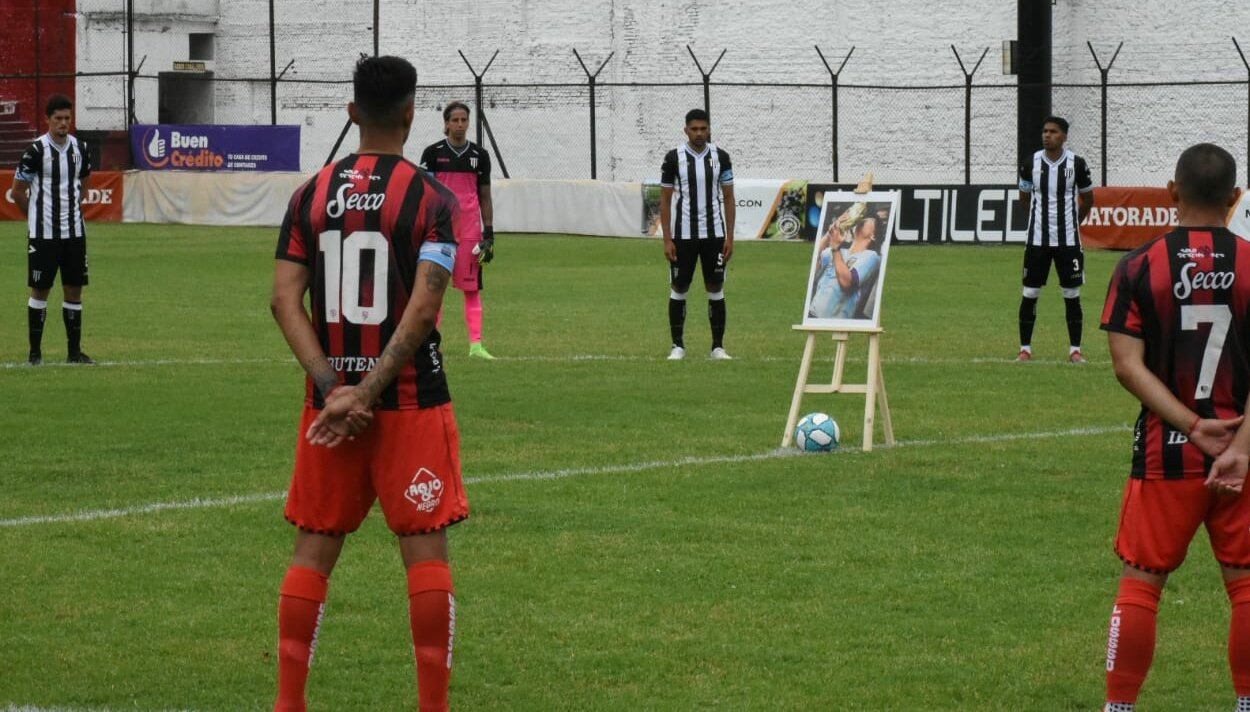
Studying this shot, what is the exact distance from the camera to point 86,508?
9.16 meters

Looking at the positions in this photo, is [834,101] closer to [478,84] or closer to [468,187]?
[478,84]

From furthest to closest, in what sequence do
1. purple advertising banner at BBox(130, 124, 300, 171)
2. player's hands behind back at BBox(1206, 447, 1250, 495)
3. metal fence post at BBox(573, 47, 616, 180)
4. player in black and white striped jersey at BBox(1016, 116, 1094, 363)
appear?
1. purple advertising banner at BBox(130, 124, 300, 171)
2. metal fence post at BBox(573, 47, 616, 180)
3. player in black and white striped jersey at BBox(1016, 116, 1094, 363)
4. player's hands behind back at BBox(1206, 447, 1250, 495)

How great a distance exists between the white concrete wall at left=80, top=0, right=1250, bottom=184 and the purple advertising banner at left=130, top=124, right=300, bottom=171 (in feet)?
13.6

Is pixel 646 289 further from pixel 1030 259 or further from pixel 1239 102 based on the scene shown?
pixel 1239 102

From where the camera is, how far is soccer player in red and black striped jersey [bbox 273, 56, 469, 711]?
5.23 metres

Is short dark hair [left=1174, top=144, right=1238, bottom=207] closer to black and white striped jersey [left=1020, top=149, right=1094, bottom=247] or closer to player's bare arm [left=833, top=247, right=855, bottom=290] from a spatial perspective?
player's bare arm [left=833, top=247, right=855, bottom=290]

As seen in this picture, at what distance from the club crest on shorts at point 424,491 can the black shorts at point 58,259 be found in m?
10.6

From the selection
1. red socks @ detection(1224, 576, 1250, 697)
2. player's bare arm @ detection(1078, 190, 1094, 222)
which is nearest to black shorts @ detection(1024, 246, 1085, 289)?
player's bare arm @ detection(1078, 190, 1094, 222)

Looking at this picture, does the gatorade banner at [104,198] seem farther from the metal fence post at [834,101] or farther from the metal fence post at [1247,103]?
the metal fence post at [1247,103]

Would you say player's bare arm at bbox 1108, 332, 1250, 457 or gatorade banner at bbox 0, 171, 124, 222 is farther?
gatorade banner at bbox 0, 171, 124, 222

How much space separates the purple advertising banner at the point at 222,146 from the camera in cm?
3969

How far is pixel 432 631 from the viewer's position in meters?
5.25

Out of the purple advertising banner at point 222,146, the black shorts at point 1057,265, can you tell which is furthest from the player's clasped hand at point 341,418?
the purple advertising banner at point 222,146

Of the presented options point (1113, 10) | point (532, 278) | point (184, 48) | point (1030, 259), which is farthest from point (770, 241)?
point (184, 48)
